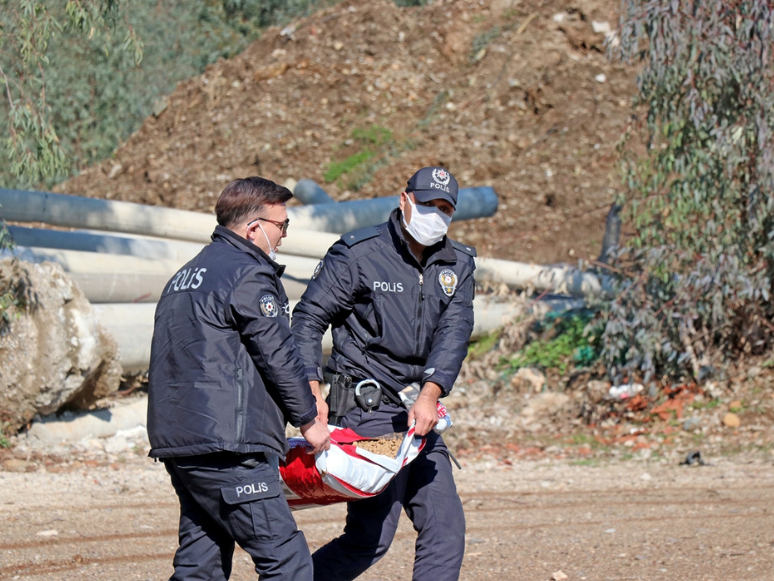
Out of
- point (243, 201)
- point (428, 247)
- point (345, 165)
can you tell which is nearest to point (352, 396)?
point (428, 247)

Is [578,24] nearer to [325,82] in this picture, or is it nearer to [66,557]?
[325,82]

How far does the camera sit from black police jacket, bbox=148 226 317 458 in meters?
2.72

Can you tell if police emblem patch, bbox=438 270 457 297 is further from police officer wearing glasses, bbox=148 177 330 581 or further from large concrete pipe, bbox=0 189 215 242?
large concrete pipe, bbox=0 189 215 242

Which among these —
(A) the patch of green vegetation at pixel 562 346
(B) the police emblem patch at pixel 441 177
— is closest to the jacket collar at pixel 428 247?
(B) the police emblem patch at pixel 441 177

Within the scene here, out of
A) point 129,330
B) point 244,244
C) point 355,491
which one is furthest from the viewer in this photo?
point 129,330

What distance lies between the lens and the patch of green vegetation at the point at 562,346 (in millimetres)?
9078

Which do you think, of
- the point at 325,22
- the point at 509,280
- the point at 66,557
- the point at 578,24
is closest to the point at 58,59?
the point at 325,22

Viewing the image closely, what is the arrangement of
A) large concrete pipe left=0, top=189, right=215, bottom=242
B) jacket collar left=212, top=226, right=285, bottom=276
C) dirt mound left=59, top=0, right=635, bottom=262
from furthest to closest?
dirt mound left=59, top=0, right=635, bottom=262 < large concrete pipe left=0, top=189, right=215, bottom=242 < jacket collar left=212, top=226, right=285, bottom=276

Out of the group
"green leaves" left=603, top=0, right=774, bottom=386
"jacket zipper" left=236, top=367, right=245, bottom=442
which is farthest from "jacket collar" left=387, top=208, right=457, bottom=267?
"green leaves" left=603, top=0, right=774, bottom=386

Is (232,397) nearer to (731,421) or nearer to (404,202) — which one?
(404,202)

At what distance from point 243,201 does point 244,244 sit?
0.16 m

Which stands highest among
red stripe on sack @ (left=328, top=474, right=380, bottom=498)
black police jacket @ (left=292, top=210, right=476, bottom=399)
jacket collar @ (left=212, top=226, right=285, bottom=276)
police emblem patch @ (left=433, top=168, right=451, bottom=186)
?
police emblem patch @ (left=433, top=168, right=451, bottom=186)

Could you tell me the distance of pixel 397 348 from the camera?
11.5 ft

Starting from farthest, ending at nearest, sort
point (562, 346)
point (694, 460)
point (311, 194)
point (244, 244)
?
point (311, 194)
point (562, 346)
point (694, 460)
point (244, 244)
